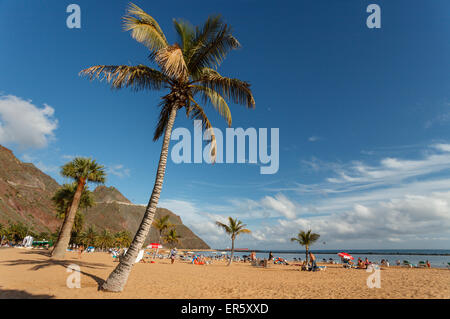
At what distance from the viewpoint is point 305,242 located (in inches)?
1060

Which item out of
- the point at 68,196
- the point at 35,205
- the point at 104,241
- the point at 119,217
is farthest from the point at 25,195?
the point at 68,196

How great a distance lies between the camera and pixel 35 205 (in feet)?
271

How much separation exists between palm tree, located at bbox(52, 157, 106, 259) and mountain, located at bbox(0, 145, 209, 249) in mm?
29905

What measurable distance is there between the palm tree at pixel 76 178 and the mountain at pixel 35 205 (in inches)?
1177

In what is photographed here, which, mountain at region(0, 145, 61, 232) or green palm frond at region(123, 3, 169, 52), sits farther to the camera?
mountain at region(0, 145, 61, 232)

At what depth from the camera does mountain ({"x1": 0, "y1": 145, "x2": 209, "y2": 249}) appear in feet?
234

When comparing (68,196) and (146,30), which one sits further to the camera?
(68,196)

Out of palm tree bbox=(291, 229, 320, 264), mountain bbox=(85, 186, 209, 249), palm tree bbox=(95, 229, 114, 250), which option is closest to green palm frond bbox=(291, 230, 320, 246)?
palm tree bbox=(291, 229, 320, 264)

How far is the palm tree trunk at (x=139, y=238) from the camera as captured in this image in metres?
7.64

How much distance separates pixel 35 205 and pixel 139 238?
101m

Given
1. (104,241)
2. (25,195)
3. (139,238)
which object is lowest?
(104,241)

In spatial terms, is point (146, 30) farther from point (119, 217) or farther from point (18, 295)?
point (119, 217)

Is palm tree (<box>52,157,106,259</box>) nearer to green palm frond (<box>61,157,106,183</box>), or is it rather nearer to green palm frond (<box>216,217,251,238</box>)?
green palm frond (<box>61,157,106,183</box>)

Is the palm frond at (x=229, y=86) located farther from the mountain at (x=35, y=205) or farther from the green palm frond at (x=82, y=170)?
the mountain at (x=35, y=205)
